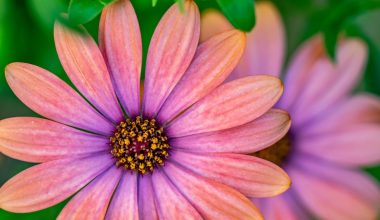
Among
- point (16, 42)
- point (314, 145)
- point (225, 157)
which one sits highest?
point (16, 42)

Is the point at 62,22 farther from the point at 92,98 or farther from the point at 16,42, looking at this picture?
the point at 16,42

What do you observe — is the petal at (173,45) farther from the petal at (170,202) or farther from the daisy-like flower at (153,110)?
the petal at (170,202)

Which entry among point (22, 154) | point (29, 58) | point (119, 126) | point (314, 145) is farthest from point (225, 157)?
point (29, 58)

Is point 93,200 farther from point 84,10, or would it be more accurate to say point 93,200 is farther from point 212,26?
point 212,26

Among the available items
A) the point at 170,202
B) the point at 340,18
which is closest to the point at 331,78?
the point at 340,18

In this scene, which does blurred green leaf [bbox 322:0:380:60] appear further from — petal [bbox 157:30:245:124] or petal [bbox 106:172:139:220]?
petal [bbox 106:172:139:220]

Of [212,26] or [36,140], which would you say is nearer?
[36,140]
